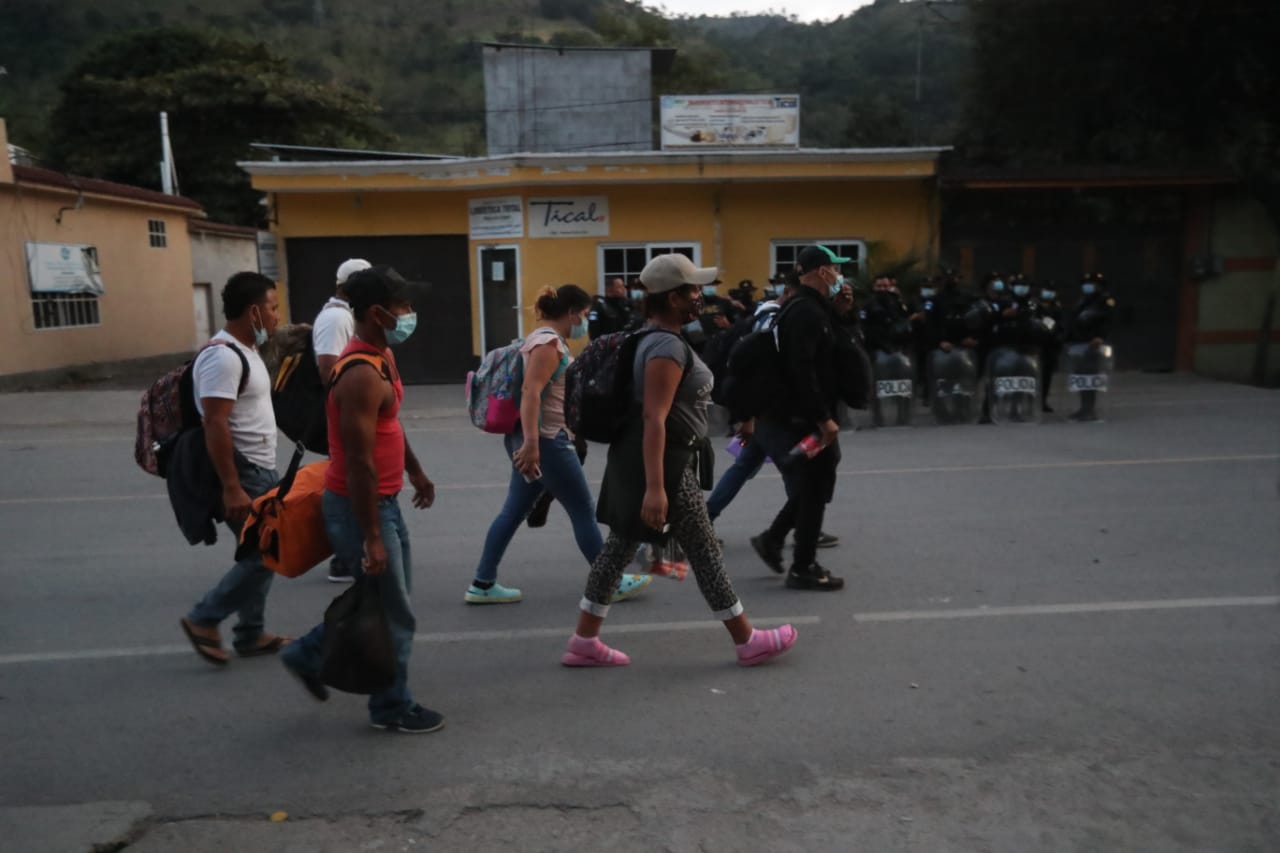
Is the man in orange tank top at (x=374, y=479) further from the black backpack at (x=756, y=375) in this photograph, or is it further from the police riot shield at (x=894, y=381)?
the police riot shield at (x=894, y=381)

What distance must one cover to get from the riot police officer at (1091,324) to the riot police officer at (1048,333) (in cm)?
18

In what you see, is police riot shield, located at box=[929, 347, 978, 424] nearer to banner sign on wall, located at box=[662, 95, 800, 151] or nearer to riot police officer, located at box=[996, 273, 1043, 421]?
riot police officer, located at box=[996, 273, 1043, 421]

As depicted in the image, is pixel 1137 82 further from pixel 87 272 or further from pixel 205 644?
pixel 87 272

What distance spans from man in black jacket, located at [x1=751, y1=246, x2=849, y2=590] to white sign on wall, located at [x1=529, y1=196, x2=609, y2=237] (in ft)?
37.7

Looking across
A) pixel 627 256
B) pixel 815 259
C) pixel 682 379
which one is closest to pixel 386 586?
pixel 682 379

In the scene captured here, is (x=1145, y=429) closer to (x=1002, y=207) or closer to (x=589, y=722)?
(x=1002, y=207)

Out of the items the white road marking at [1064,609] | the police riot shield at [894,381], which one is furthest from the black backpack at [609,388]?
the police riot shield at [894,381]

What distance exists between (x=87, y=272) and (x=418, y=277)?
23.1 ft

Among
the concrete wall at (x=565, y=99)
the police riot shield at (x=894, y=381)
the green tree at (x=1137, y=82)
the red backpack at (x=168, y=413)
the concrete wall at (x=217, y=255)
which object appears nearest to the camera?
the red backpack at (x=168, y=413)

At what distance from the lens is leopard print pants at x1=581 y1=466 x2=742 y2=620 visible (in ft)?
14.0

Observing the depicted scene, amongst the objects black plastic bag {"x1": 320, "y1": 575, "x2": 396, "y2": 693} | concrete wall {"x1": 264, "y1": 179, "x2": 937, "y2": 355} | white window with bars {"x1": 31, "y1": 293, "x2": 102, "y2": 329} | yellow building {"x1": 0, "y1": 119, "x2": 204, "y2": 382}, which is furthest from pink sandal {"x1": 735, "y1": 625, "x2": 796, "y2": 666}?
white window with bars {"x1": 31, "y1": 293, "x2": 102, "y2": 329}

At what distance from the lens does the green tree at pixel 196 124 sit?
3438cm

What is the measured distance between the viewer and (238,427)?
14.2 feet

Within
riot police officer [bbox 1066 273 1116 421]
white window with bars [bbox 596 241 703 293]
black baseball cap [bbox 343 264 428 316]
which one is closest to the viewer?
black baseball cap [bbox 343 264 428 316]
